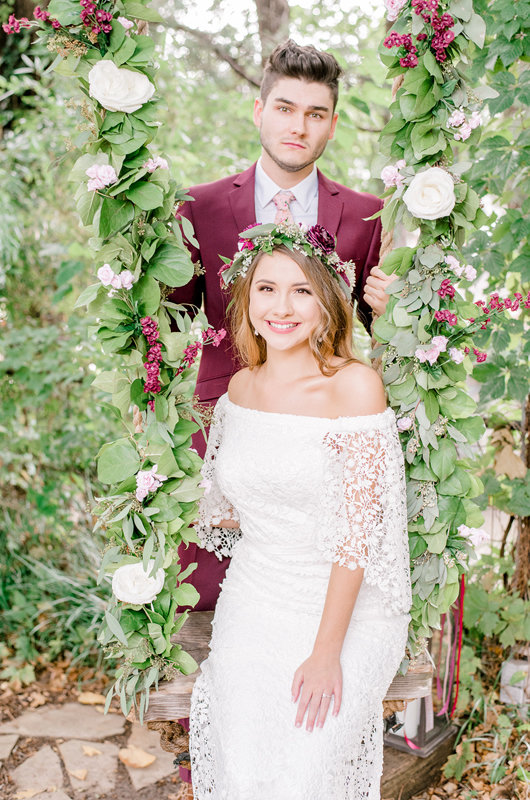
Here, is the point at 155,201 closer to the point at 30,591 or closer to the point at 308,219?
the point at 308,219

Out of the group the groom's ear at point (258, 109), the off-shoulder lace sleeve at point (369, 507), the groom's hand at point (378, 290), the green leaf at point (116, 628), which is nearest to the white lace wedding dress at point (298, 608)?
the off-shoulder lace sleeve at point (369, 507)

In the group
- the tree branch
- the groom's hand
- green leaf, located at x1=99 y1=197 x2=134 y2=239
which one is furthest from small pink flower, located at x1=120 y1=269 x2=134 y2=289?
the tree branch

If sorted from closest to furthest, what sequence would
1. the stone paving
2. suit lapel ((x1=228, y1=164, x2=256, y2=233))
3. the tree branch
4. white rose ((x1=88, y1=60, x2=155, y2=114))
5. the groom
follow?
1. white rose ((x1=88, y1=60, x2=155, y2=114))
2. the groom
3. suit lapel ((x1=228, y1=164, x2=256, y2=233))
4. the stone paving
5. the tree branch

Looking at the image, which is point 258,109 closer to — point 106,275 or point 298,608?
point 106,275

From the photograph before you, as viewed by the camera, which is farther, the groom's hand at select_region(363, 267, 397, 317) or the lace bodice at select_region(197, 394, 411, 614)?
the groom's hand at select_region(363, 267, 397, 317)

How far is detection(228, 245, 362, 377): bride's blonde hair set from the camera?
1.98 m

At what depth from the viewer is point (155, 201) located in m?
1.67

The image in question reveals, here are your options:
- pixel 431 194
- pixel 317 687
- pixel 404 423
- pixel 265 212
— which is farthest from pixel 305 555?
pixel 265 212

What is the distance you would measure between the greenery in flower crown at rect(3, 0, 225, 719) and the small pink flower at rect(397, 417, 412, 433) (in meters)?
0.58

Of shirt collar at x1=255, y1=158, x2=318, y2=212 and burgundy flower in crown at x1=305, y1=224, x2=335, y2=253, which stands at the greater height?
shirt collar at x1=255, y1=158, x2=318, y2=212

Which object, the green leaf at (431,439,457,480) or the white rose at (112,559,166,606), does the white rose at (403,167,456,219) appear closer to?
the green leaf at (431,439,457,480)

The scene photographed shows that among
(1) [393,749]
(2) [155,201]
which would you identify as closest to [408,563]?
(2) [155,201]

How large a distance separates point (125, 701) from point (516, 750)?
1967mm

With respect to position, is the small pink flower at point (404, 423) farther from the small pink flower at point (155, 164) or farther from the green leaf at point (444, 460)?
the small pink flower at point (155, 164)
